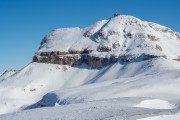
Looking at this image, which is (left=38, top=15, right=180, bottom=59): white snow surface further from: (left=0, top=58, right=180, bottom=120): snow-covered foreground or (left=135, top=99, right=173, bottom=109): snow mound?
(left=135, top=99, right=173, bottom=109): snow mound

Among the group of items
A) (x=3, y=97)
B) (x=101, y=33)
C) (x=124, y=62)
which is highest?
(x=101, y=33)

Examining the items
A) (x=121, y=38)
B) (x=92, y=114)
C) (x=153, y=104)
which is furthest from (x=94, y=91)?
(x=121, y=38)

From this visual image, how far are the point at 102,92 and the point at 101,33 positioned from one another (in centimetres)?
7865

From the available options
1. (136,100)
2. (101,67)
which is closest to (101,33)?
(101,67)

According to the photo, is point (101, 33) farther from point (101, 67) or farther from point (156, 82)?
point (156, 82)

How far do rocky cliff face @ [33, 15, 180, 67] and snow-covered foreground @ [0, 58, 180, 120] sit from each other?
3.53 metres

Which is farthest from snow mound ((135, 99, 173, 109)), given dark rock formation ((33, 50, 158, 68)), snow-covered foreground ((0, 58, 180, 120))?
dark rock formation ((33, 50, 158, 68))

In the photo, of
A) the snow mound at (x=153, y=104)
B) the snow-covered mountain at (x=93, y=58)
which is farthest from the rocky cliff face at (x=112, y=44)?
the snow mound at (x=153, y=104)

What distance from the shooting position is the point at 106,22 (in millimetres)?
151250

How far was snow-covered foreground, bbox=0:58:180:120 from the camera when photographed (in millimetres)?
22684

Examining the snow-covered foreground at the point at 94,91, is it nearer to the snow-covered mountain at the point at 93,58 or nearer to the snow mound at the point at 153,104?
the snow mound at the point at 153,104

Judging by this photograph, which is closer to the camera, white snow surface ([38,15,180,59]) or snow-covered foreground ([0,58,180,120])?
snow-covered foreground ([0,58,180,120])

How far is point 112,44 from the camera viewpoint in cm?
13300

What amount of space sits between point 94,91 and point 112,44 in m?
69.0
